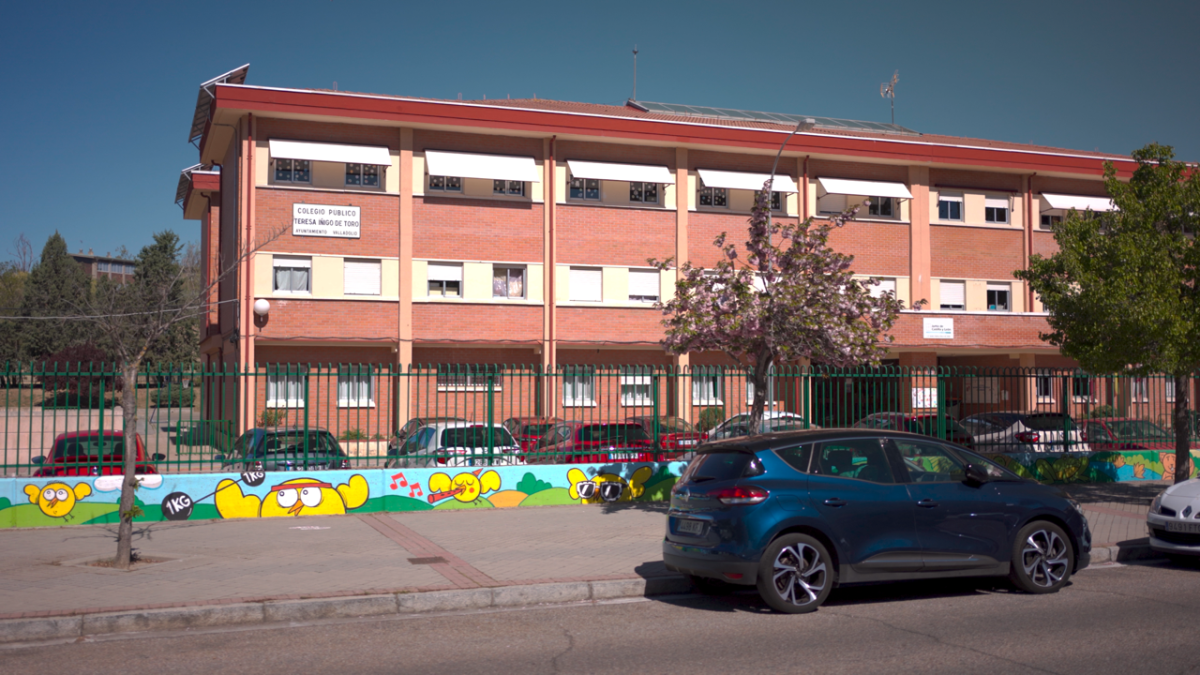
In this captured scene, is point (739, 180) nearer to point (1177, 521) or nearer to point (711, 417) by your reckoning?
point (711, 417)

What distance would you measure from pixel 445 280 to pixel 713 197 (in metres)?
9.23

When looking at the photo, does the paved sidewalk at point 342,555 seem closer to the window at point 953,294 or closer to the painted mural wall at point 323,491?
the painted mural wall at point 323,491

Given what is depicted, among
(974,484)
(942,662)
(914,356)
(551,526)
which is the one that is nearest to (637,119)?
(914,356)

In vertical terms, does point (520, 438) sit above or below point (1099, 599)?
above

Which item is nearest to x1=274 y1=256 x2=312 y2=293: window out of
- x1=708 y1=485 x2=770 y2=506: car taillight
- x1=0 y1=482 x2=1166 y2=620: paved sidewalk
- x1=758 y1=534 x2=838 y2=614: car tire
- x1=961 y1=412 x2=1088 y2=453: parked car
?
x1=0 y1=482 x2=1166 y2=620: paved sidewalk

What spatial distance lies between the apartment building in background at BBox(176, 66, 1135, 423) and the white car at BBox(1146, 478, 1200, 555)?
1597 cm

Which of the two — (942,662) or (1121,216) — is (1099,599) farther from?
(1121,216)

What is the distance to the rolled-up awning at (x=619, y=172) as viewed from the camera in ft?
91.8

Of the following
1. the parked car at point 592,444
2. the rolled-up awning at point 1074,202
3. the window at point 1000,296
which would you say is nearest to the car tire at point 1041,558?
the parked car at point 592,444

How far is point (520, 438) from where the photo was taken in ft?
46.6

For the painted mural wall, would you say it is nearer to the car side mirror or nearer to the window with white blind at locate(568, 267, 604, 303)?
the car side mirror

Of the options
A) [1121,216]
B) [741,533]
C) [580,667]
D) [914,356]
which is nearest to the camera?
[580,667]

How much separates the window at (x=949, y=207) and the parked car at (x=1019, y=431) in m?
16.5

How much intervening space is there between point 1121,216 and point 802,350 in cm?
587
